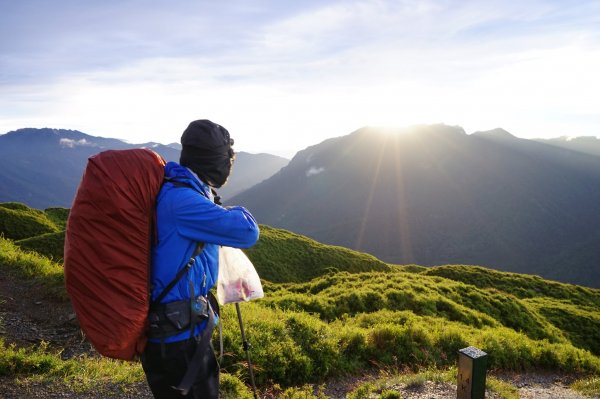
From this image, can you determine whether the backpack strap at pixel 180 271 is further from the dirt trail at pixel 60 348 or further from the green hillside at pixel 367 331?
the green hillside at pixel 367 331

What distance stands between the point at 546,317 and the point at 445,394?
20.6 metres

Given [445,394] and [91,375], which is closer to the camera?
[91,375]

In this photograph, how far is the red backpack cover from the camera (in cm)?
318

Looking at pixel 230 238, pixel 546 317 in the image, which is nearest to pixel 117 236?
pixel 230 238

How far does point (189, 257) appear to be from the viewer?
11.3ft

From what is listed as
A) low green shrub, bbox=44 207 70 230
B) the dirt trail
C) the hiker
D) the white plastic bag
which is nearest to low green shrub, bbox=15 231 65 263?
the dirt trail

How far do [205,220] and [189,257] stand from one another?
0.43m

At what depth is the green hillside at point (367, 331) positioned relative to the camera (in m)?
8.83

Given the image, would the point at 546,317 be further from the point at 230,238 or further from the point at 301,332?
the point at 230,238

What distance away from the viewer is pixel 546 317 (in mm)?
24156

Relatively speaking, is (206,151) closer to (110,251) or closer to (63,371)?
(110,251)

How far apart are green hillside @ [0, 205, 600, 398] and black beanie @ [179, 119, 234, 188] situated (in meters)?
4.94

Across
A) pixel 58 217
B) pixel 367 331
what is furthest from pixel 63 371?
pixel 58 217

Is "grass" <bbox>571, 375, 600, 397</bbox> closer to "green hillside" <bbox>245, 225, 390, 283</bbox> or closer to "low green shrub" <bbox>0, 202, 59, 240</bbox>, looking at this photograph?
"green hillside" <bbox>245, 225, 390, 283</bbox>
